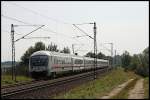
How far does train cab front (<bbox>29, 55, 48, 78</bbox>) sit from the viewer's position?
151 ft

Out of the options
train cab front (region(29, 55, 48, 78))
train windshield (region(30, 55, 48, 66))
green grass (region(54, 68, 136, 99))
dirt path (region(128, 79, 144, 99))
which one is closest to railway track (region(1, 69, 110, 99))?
green grass (region(54, 68, 136, 99))

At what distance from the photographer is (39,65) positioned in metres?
46.6

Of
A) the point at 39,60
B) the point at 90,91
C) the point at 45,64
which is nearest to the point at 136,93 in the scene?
the point at 90,91

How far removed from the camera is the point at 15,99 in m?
20.9

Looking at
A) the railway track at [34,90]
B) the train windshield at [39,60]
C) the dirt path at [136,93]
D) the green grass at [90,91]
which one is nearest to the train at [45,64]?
the train windshield at [39,60]

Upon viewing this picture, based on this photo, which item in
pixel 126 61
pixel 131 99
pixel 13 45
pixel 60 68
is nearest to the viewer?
pixel 131 99

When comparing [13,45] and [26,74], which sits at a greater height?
[13,45]

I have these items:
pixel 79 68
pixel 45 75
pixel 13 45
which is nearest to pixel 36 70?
pixel 45 75

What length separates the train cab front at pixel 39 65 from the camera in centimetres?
4612

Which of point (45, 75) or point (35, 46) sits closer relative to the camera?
point (45, 75)

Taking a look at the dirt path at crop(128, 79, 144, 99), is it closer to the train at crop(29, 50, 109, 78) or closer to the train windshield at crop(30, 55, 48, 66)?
the train at crop(29, 50, 109, 78)

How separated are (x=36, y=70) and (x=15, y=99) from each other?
2539cm

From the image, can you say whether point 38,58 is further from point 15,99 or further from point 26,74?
point 15,99

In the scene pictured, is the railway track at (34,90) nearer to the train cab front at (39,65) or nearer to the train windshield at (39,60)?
the train cab front at (39,65)
